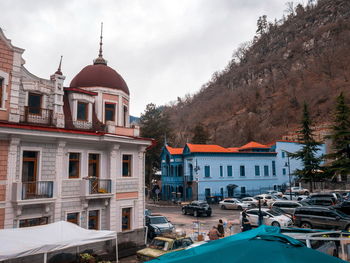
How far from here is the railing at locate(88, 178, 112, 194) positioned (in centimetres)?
1758

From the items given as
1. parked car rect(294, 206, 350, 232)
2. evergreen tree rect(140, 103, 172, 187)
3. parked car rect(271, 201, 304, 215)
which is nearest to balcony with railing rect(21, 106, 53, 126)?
parked car rect(294, 206, 350, 232)

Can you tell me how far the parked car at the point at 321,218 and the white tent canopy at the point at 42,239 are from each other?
51.7 ft

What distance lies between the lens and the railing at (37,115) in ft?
53.0

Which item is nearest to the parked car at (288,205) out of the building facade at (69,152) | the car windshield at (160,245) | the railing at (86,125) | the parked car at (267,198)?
the parked car at (267,198)

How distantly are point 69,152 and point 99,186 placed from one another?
9.12 ft

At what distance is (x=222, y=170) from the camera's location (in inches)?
1868

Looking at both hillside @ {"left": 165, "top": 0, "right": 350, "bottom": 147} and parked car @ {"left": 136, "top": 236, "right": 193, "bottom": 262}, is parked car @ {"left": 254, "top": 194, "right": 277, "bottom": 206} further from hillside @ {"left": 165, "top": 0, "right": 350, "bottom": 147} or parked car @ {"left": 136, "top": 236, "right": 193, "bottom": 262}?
hillside @ {"left": 165, "top": 0, "right": 350, "bottom": 147}

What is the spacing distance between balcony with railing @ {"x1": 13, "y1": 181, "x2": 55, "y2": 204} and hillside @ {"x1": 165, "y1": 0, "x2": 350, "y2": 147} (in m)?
67.4

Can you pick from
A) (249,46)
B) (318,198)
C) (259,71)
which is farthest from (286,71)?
(318,198)

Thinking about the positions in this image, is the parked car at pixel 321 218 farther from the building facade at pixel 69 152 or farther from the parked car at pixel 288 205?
the building facade at pixel 69 152

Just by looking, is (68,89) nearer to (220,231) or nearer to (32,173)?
(32,173)

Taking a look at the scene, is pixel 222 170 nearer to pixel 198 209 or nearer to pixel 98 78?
pixel 198 209

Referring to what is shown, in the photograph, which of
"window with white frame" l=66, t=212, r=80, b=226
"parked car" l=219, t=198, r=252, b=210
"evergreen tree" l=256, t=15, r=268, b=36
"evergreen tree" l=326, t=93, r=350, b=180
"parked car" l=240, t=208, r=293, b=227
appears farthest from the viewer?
"evergreen tree" l=256, t=15, r=268, b=36

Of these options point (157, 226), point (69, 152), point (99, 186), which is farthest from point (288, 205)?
point (69, 152)
